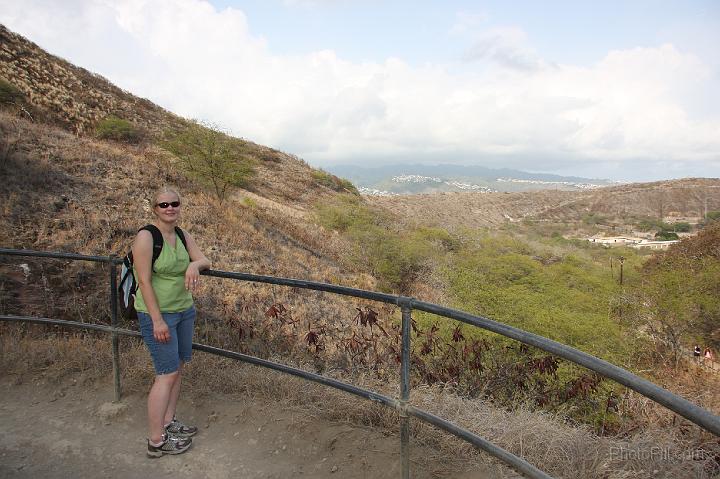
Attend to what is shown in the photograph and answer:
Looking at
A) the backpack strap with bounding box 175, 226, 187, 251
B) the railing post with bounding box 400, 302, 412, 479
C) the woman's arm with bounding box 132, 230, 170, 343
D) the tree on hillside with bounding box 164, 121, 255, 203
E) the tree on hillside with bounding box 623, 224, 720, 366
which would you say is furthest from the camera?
the tree on hillside with bounding box 164, 121, 255, 203

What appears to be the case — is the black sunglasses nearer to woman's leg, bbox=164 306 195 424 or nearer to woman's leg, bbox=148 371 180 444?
woman's leg, bbox=164 306 195 424

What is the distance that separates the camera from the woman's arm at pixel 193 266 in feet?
9.36

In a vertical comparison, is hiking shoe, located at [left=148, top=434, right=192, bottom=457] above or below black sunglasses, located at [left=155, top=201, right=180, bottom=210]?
below

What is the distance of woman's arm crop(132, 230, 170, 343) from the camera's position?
2.67 metres

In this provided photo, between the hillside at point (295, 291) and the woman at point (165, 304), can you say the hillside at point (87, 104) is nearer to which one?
the hillside at point (295, 291)

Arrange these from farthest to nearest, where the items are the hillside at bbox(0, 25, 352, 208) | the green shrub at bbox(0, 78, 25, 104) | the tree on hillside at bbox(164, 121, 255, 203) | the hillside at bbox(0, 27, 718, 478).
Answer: the hillside at bbox(0, 25, 352, 208) < the tree on hillside at bbox(164, 121, 255, 203) < the green shrub at bbox(0, 78, 25, 104) < the hillside at bbox(0, 27, 718, 478)

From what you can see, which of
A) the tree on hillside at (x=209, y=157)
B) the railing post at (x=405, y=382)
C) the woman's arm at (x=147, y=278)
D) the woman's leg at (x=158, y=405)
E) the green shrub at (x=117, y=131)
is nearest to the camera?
the railing post at (x=405, y=382)

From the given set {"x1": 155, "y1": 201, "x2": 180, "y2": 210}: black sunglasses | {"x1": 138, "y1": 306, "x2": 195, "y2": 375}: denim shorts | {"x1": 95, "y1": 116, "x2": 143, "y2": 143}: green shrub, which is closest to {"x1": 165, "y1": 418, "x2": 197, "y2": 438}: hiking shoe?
{"x1": 138, "y1": 306, "x2": 195, "y2": 375}: denim shorts

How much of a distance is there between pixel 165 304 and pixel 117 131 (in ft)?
99.4

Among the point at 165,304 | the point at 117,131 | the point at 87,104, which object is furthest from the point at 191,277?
the point at 87,104

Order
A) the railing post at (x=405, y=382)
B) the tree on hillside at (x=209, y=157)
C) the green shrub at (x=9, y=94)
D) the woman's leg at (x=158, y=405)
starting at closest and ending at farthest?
the railing post at (x=405, y=382), the woman's leg at (x=158, y=405), the green shrub at (x=9, y=94), the tree on hillside at (x=209, y=157)

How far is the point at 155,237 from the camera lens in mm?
2750

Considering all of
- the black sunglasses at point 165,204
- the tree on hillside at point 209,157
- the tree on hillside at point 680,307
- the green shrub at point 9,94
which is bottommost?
the tree on hillside at point 680,307

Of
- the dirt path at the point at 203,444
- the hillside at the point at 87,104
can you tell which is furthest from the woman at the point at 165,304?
the hillside at the point at 87,104
